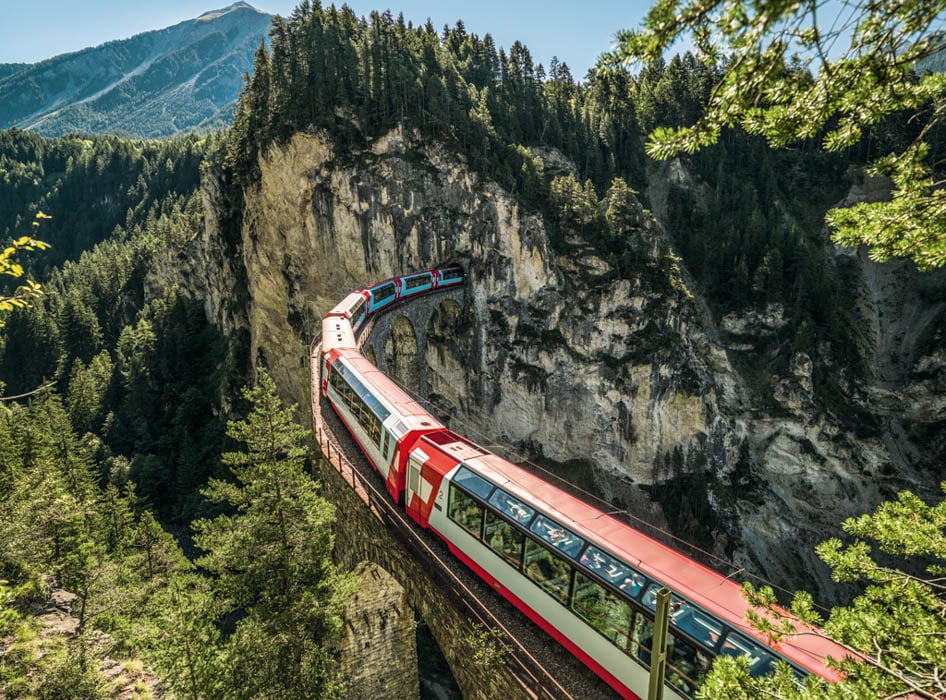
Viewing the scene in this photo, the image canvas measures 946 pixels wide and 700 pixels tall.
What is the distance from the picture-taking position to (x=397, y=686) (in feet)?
64.1

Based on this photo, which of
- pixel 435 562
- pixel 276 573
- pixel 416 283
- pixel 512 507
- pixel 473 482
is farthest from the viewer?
pixel 416 283

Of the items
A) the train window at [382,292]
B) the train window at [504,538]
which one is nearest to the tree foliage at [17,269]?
the train window at [504,538]

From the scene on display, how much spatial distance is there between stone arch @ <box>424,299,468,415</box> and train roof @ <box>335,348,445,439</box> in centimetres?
2450

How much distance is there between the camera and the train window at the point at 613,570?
364 inches

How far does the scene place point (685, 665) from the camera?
8.30 m

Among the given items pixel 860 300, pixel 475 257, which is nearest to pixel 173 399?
pixel 475 257

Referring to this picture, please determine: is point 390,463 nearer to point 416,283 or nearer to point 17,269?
point 17,269

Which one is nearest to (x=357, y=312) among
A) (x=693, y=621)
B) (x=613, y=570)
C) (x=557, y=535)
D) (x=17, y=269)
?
(x=557, y=535)

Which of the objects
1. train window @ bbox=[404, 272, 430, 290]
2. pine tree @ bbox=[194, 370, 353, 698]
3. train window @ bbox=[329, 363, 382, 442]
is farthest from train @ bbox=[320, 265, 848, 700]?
train window @ bbox=[404, 272, 430, 290]

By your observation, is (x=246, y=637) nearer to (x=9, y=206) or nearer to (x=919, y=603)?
(x=919, y=603)

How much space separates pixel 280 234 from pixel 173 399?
3051 centimetres

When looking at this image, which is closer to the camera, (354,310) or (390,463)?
(390,463)

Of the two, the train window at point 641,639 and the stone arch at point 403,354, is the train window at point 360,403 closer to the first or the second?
the train window at point 641,639

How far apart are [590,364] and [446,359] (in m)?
14.3
